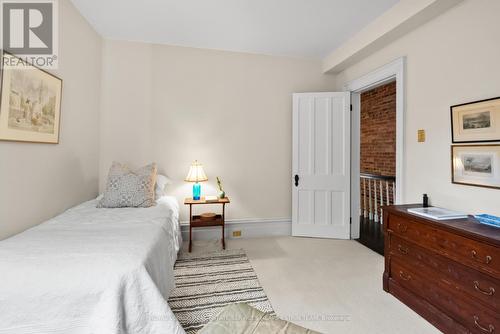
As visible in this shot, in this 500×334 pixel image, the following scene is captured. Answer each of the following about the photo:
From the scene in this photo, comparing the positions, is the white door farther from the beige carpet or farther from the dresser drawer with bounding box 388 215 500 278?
the dresser drawer with bounding box 388 215 500 278

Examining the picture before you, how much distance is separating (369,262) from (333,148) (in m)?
1.58

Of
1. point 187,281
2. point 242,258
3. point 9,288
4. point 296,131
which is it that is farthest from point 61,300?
point 296,131

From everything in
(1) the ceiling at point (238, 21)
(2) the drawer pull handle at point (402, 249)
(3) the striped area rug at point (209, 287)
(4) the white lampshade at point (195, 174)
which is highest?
(1) the ceiling at point (238, 21)

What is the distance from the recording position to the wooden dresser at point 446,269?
4.77 ft

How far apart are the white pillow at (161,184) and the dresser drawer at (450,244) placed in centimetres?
250

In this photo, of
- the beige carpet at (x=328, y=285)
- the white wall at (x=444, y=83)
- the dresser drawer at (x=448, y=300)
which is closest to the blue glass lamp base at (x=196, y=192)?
the beige carpet at (x=328, y=285)

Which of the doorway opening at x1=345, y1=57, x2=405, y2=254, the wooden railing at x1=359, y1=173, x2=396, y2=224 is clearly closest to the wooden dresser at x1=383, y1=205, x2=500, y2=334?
the doorway opening at x1=345, y1=57, x2=405, y2=254

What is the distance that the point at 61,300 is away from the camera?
1.16 metres

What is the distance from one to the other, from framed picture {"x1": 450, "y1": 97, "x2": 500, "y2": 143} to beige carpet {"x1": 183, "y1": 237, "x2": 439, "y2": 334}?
145cm

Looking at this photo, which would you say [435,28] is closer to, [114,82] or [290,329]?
[290,329]

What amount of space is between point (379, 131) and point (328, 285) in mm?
3641

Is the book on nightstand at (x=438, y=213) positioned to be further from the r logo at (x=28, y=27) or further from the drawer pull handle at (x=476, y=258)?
the r logo at (x=28, y=27)

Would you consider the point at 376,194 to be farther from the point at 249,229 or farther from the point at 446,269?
the point at 446,269

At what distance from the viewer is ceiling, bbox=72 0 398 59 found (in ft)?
8.22
